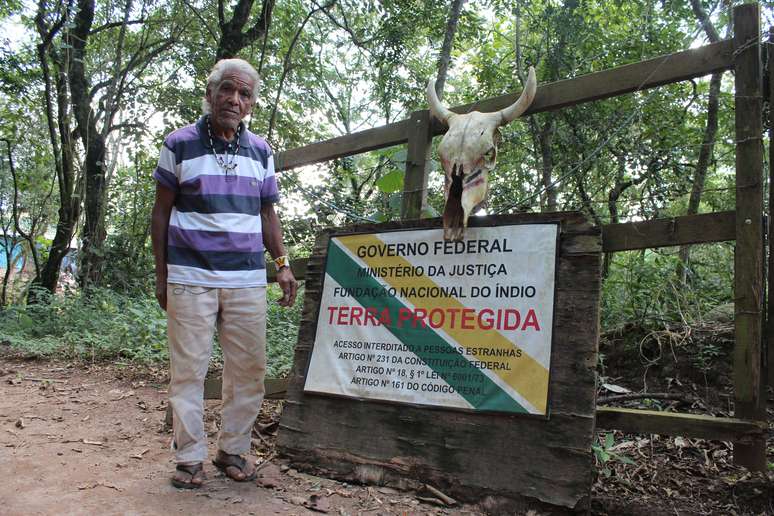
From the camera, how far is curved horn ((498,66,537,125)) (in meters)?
2.57

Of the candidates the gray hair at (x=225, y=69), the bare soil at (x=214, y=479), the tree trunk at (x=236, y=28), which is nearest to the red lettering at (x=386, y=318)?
the bare soil at (x=214, y=479)

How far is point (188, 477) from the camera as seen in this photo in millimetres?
2541

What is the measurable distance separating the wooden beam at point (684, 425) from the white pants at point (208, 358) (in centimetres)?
166

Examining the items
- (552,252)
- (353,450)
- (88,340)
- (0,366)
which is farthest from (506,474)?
(0,366)

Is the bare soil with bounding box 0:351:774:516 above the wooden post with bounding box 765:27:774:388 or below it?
below

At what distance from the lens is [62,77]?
30.6ft

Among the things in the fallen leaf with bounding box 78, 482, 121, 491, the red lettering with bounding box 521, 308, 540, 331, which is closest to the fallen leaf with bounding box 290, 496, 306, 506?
the fallen leaf with bounding box 78, 482, 121, 491

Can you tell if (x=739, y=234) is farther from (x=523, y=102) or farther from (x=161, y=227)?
(x=161, y=227)

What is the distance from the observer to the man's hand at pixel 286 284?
9.52 feet

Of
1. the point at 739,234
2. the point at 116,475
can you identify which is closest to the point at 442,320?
the point at 739,234

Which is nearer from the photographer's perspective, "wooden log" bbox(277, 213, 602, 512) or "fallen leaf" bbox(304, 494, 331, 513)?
"wooden log" bbox(277, 213, 602, 512)

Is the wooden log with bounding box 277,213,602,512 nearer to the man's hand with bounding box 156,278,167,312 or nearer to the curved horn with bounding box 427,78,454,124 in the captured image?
the curved horn with bounding box 427,78,454,124

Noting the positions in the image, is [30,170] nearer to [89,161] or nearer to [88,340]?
[89,161]

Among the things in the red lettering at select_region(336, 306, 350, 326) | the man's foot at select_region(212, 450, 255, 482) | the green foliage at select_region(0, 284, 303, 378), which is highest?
the red lettering at select_region(336, 306, 350, 326)
